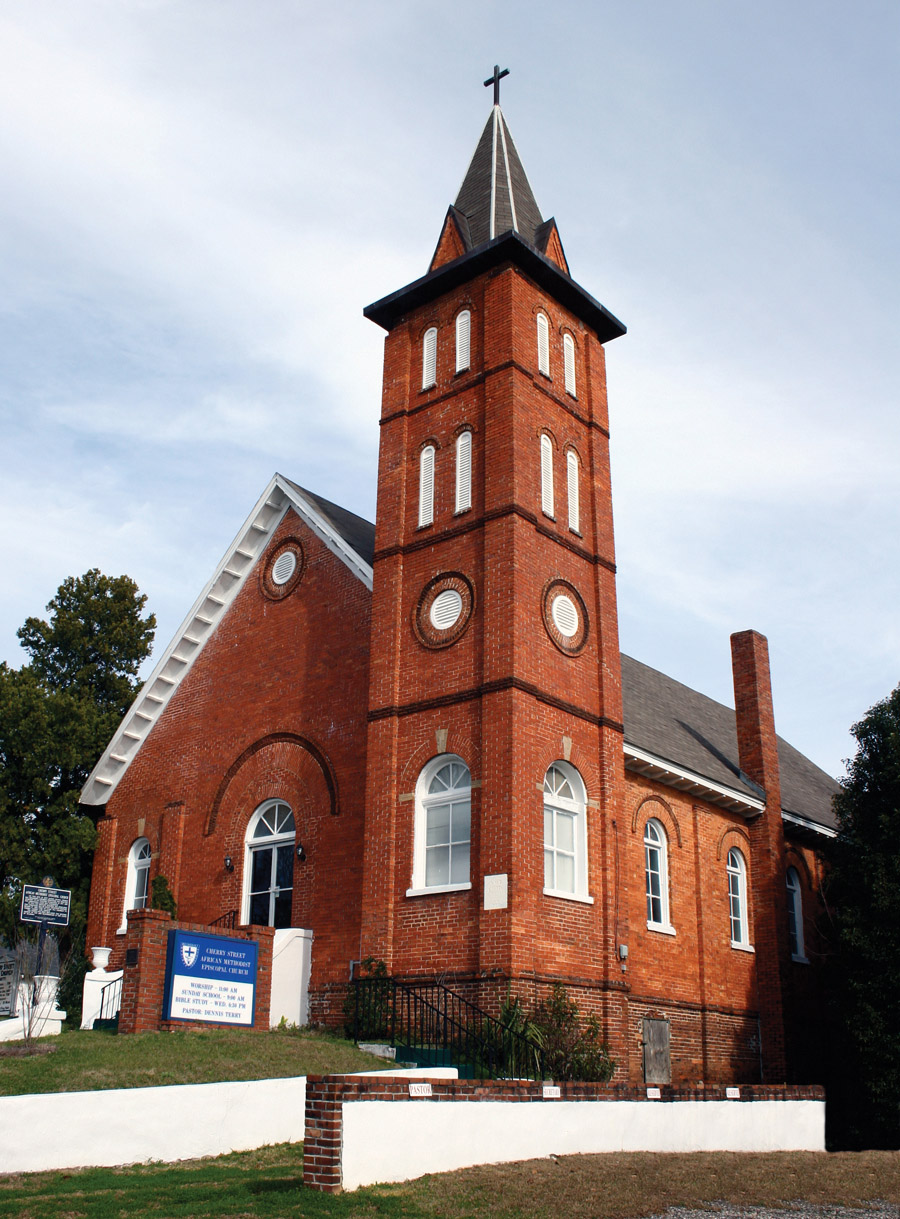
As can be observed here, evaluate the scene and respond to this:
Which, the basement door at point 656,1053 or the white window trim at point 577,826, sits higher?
the white window trim at point 577,826

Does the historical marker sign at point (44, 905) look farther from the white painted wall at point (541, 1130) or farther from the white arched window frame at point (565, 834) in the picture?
the white painted wall at point (541, 1130)

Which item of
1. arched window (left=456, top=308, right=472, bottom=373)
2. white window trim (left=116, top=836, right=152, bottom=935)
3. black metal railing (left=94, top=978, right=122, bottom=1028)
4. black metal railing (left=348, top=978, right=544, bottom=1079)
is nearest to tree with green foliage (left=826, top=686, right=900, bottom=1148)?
black metal railing (left=348, top=978, right=544, bottom=1079)

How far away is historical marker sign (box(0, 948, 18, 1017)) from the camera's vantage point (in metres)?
22.6

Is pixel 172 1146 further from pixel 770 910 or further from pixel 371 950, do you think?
pixel 770 910

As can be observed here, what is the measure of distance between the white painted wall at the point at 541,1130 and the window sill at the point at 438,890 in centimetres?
474

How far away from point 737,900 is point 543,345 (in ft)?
38.7

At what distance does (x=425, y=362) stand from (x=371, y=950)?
10.7m

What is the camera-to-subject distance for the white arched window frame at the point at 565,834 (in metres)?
18.5

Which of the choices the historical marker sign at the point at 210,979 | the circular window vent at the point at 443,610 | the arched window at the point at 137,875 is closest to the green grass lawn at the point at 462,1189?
the historical marker sign at the point at 210,979

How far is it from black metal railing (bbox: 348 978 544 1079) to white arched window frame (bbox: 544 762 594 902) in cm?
234

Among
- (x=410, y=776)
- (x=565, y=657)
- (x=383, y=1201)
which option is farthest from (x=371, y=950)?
(x=383, y=1201)

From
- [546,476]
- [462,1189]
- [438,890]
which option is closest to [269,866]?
[438,890]

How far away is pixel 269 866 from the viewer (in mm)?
22094

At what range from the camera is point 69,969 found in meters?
23.4
